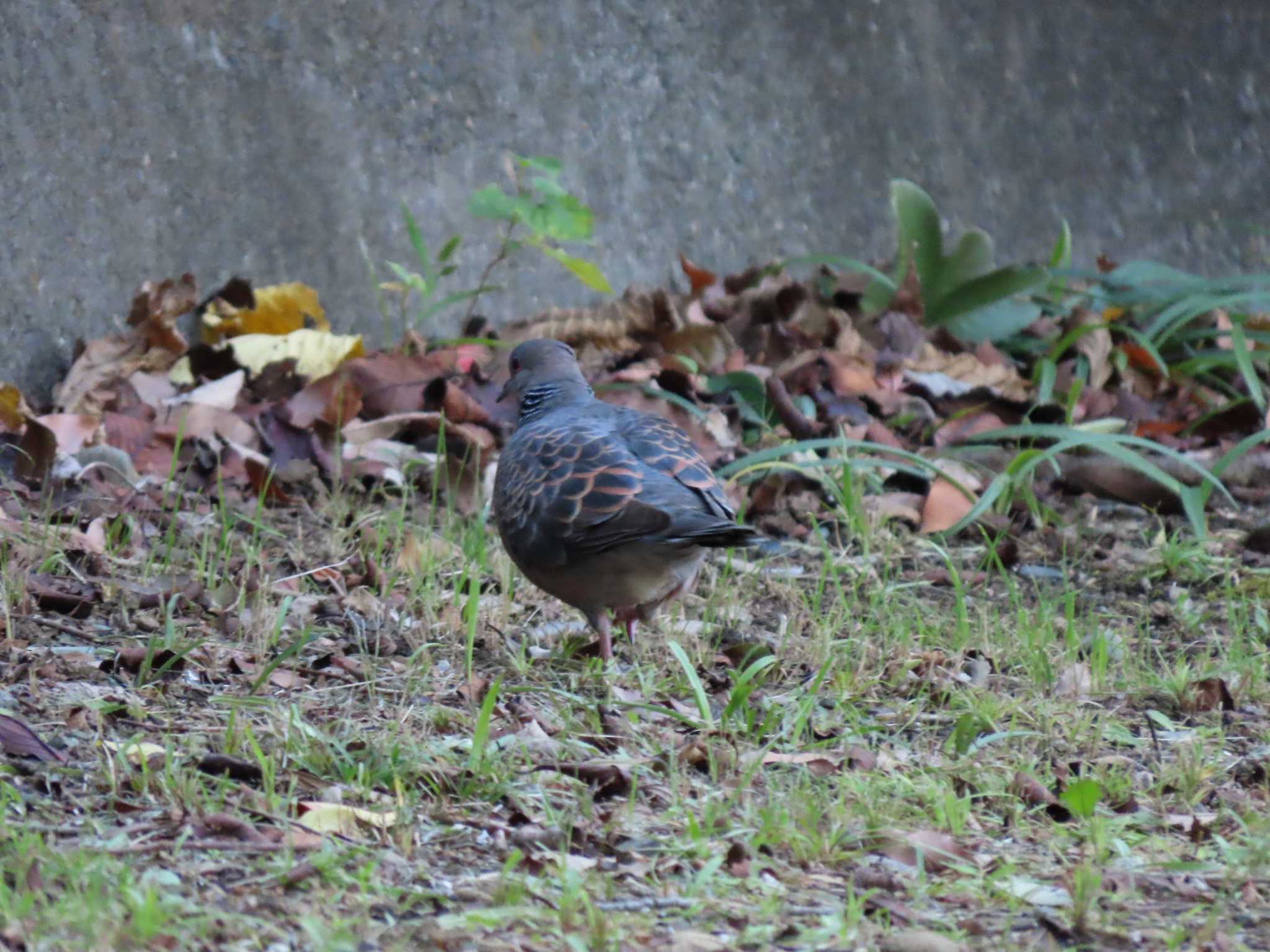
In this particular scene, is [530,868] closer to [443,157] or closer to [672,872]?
[672,872]

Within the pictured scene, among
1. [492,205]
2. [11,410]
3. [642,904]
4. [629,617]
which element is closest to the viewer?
[642,904]

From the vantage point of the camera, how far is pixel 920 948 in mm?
2229

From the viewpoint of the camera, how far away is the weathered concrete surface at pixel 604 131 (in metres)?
5.01

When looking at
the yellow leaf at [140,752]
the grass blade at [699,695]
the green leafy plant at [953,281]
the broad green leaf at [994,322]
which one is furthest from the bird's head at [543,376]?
the broad green leaf at [994,322]

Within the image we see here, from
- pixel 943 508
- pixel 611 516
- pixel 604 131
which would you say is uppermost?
pixel 604 131

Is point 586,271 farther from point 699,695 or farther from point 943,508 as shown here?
point 699,695

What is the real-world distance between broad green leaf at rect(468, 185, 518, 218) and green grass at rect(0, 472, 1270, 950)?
4.56ft

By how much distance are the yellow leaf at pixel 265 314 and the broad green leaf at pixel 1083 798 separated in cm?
354

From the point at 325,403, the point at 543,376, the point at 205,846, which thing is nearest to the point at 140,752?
the point at 205,846

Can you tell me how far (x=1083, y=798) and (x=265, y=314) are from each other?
11.8 ft

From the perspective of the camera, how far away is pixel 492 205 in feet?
17.9

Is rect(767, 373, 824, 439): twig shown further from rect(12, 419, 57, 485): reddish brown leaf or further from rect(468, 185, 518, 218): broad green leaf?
rect(12, 419, 57, 485): reddish brown leaf

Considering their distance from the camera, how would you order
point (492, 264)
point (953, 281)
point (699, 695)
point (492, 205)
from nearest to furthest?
1. point (699, 695)
2. point (492, 205)
3. point (492, 264)
4. point (953, 281)

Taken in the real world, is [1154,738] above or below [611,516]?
below
